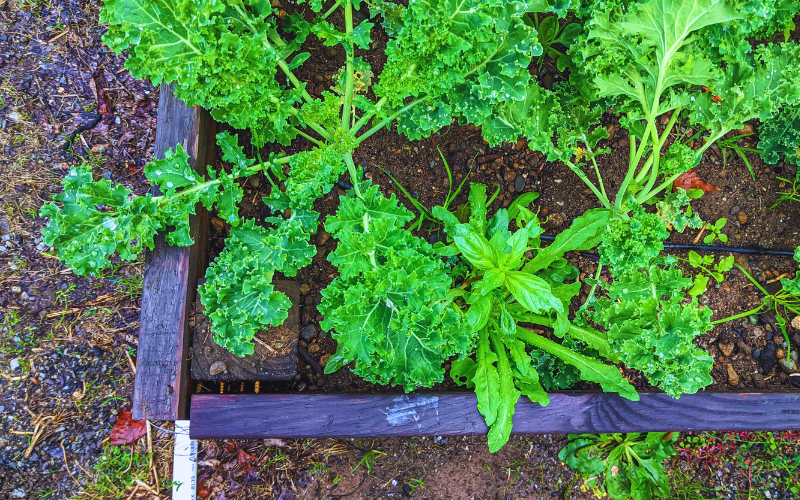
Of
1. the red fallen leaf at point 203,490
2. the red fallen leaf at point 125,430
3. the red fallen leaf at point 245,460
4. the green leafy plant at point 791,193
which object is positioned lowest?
the red fallen leaf at point 203,490

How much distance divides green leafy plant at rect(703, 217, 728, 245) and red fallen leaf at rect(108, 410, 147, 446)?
11.1 ft

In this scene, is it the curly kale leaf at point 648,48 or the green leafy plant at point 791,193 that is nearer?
the curly kale leaf at point 648,48

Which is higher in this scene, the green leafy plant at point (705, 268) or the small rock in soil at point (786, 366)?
the green leafy plant at point (705, 268)

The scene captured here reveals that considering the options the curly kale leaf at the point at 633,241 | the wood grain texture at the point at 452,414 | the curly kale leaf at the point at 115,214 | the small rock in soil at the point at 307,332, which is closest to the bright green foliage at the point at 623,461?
the wood grain texture at the point at 452,414

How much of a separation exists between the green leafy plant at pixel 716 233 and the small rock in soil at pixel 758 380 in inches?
31.4

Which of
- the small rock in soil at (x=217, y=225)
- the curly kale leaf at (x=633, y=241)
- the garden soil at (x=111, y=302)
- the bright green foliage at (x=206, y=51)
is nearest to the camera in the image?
the bright green foliage at (x=206, y=51)

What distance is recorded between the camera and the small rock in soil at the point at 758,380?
301 centimetres

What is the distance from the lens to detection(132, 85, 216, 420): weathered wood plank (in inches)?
91.4

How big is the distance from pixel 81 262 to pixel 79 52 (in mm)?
1486

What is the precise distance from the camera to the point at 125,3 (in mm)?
2008

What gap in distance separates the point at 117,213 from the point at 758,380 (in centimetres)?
351

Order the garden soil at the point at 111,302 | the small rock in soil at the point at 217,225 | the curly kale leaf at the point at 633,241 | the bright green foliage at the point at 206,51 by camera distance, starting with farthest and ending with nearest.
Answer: the garden soil at the point at 111,302 < the small rock in soil at the point at 217,225 < the curly kale leaf at the point at 633,241 < the bright green foliage at the point at 206,51

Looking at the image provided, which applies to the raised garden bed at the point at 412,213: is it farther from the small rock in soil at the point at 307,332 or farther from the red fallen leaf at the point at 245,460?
the red fallen leaf at the point at 245,460

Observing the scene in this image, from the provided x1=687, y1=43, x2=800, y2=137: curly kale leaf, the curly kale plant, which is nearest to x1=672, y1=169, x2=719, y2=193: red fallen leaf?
x1=687, y1=43, x2=800, y2=137: curly kale leaf
